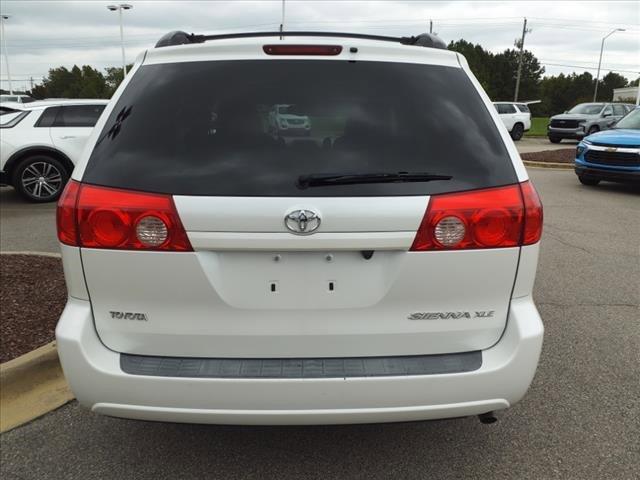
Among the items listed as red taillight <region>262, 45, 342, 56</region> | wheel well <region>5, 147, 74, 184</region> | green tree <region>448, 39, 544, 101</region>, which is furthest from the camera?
green tree <region>448, 39, 544, 101</region>

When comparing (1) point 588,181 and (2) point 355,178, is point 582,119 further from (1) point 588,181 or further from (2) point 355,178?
(2) point 355,178

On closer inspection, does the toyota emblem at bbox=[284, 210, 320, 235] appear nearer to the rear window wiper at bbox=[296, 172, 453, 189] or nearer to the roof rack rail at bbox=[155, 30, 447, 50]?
the rear window wiper at bbox=[296, 172, 453, 189]

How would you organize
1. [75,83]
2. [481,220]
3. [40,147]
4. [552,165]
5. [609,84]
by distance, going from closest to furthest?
[481,220] < [40,147] < [552,165] < [75,83] < [609,84]

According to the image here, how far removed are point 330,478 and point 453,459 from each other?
621 millimetres

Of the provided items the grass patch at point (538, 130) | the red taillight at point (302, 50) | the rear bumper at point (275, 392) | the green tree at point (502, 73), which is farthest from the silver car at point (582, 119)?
the green tree at point (502, 73)

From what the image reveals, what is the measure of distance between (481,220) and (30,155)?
9.75 m

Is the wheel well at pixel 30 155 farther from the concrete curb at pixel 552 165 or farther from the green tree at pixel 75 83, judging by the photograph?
the green tree at pixel 75 83

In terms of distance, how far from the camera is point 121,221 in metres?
2.15

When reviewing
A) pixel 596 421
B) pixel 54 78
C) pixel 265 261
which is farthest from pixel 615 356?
pixel 54 78

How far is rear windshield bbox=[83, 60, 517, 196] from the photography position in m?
2.16

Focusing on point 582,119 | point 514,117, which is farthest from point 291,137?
point 514,117

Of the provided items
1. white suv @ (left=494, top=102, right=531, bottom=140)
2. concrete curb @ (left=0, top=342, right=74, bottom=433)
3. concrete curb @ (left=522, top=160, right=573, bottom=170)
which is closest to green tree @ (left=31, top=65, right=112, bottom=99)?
white suv @ (left=494, top=102, right=531, bottom=140)

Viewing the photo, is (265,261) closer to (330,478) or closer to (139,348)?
(139,348)

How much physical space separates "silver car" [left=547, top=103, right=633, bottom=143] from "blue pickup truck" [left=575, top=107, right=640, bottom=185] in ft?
47.4
